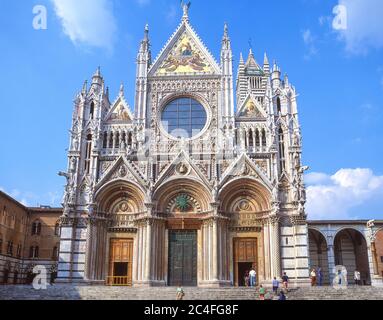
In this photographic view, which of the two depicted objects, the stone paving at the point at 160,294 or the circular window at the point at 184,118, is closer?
the stone paving at the point at 160,294

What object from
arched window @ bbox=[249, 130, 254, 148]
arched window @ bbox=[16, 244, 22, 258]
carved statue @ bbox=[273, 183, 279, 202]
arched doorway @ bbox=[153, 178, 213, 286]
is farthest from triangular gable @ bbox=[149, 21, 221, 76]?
arched window @ bbox=[16, 244, 22, 258]

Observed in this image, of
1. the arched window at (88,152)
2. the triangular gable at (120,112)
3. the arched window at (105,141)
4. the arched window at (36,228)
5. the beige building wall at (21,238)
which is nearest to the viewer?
the arched window at (88,152)

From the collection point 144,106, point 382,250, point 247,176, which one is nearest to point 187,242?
point 247,176

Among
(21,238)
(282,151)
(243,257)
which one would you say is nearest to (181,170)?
(243,257)

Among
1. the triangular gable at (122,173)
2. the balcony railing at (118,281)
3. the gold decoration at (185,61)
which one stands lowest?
the balcony railing at (118,281)

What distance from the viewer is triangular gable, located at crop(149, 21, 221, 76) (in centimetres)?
3594

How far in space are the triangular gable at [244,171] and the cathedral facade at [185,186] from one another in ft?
0.27

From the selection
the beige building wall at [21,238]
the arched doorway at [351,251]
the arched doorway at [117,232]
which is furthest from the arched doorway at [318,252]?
the beige building wall at [21,238]

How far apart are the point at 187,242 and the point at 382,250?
77.3 feet

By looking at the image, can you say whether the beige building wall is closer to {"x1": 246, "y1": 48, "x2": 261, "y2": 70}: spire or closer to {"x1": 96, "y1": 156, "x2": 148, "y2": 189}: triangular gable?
{"x1": 96, "y1": 156, "x2": 148, "y2": 189}: triangular gable

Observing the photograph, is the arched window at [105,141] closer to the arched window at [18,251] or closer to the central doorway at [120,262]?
the central doorway at [120,262]

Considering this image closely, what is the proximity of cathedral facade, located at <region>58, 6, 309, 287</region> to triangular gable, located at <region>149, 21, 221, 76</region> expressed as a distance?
1.31ft

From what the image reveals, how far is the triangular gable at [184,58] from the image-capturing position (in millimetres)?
35938
